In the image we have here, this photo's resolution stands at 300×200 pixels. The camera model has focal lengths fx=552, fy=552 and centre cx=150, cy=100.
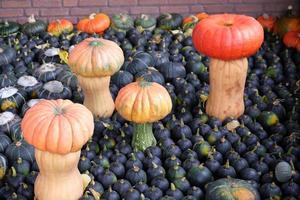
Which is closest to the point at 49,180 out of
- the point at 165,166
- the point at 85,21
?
the point at 165,166

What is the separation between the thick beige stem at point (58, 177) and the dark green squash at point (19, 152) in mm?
384

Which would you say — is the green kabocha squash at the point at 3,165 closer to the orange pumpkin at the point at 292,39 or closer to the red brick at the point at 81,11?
the red brick at the point at 81,11

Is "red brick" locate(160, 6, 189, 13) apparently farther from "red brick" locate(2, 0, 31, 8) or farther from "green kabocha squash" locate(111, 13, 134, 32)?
"red brick" locate(2, 0, 31, 8)

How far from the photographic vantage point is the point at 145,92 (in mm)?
3688

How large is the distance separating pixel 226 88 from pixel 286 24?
1.83 metres

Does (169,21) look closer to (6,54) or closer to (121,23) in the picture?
(121,23)

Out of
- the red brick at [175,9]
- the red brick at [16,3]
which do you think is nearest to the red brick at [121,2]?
the red brick at [175,9]

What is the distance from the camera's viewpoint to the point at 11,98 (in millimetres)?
4379

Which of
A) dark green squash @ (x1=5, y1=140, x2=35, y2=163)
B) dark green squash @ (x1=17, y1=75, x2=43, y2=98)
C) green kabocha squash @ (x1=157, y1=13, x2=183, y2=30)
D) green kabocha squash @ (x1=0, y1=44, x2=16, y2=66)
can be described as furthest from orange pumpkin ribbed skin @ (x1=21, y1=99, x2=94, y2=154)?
green kabocha squash @ (x1=157, y1=13, x2=183, y2=30)

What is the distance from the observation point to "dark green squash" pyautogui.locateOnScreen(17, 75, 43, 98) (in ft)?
14.9

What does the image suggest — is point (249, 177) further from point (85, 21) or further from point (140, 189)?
point (85, 21)

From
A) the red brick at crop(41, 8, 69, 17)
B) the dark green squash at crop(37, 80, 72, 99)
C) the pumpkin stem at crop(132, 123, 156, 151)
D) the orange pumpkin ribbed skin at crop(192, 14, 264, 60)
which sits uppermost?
the orange pumpkin ribbed skin at crop(192, 14, 264, 60)

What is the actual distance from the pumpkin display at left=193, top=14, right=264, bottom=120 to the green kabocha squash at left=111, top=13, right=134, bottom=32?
1.76 m

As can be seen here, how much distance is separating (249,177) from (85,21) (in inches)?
112
